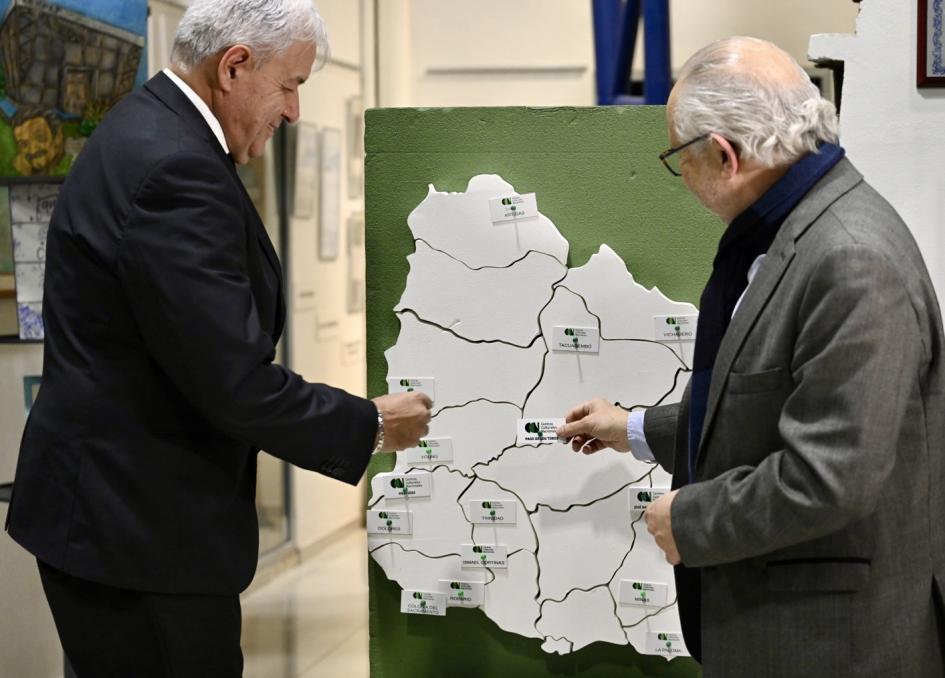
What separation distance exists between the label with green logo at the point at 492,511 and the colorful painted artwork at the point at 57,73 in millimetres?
1416

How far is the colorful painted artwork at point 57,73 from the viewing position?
9.48 feet

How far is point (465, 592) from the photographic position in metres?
2.50

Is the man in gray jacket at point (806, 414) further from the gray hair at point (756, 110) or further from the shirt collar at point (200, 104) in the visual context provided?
the shirt collar at point (200, 104)

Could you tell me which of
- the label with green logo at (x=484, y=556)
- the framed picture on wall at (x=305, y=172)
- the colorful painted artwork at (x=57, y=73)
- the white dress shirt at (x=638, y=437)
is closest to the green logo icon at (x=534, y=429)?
the label with green logo at (x=484, y=556)

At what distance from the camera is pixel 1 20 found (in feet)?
9.45

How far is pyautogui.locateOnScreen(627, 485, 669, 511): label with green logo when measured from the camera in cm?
244

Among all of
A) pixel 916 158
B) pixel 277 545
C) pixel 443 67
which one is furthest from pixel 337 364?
pixel 916 158

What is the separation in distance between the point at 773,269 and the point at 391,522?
4.28ft

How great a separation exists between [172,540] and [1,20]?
1806 millimetres

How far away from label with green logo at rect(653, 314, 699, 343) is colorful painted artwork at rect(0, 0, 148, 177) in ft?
5.28

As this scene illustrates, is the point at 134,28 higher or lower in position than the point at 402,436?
higher

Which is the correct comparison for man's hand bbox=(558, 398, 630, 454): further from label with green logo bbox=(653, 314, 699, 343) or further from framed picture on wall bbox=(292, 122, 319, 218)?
framed picture on wall bbox=(292, 122, 319, 218)

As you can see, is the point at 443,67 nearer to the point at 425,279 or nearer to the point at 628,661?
the point at 425,279

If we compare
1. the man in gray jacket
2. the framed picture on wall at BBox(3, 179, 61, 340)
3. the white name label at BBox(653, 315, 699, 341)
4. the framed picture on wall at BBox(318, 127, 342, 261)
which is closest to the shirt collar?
the man in gray jacket
